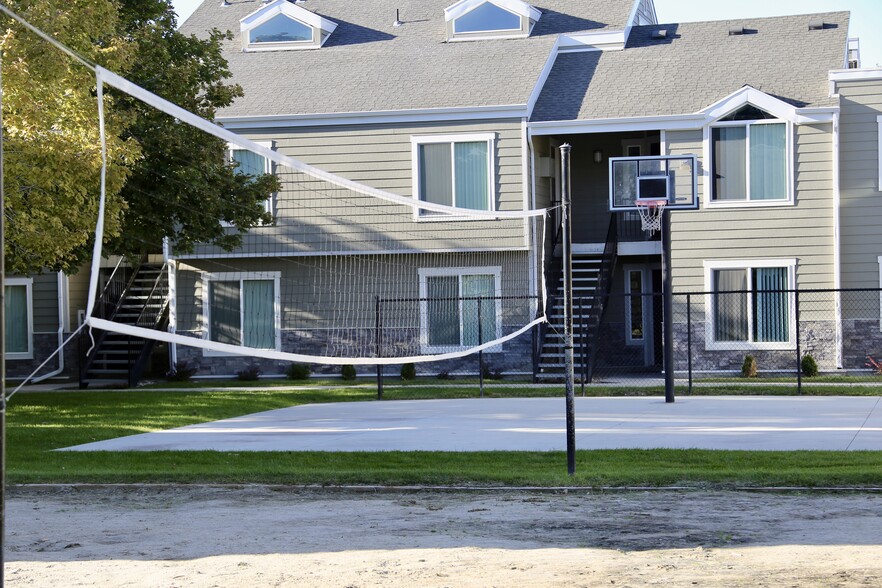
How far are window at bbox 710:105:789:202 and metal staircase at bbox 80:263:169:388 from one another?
530 inches

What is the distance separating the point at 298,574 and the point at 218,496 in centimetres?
382

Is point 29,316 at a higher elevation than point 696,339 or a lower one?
higher

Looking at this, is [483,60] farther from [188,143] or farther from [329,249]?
[188,143]

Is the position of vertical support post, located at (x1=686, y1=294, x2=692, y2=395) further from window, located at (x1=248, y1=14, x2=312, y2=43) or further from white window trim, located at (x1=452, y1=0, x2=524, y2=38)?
window, located at (x1=248, y1=14, x2=312, y2=43)

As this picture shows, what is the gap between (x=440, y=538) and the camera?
28.6 feet

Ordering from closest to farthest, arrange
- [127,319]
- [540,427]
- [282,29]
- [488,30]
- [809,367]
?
[540,427] < [809,367] < [127,319] < [488,30] < [282,29]

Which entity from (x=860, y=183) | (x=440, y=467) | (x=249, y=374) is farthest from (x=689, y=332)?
(x=249, y=374)

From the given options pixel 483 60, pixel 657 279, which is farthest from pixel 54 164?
pixel 657 279

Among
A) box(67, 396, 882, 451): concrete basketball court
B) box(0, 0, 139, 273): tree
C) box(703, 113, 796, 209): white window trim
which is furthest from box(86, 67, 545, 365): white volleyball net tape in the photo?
box(0, 0, 139, 273): tree

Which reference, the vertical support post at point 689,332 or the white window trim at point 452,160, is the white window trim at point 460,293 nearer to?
the white window trim at point 452,160

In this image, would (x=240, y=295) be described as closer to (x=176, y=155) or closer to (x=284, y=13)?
(x=176, y=155)

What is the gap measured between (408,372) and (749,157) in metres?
8.88

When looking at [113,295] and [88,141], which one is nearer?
[88,141]

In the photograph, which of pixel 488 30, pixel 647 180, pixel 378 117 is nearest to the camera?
pixel 647 180
